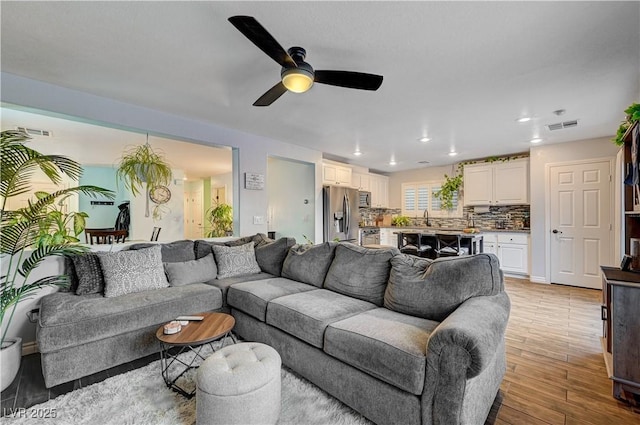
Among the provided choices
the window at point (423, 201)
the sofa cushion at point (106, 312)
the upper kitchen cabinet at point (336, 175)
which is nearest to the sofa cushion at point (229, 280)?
the sofa cushion at point (106, 312)

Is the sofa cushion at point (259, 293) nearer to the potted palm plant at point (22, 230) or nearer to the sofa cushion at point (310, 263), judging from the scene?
the sofa cushion at point (310, 263)

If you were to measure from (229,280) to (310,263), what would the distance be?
96cm

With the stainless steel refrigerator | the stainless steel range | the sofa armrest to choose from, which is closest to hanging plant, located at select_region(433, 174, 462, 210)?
the stainless steel range

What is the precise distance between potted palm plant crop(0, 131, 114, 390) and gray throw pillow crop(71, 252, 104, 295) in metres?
0.11

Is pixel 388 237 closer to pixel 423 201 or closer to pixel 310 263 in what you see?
pixel 423 201

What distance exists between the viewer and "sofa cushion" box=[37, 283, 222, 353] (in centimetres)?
206

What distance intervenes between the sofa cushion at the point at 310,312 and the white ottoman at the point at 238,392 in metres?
0.41

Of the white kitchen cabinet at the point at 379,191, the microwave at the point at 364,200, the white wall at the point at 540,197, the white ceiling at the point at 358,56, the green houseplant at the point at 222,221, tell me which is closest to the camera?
the white ceiling at the point at 358,56

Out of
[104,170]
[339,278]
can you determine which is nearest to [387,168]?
[339,278]

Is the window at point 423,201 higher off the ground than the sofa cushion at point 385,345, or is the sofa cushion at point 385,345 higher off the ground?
the window at point 423,201

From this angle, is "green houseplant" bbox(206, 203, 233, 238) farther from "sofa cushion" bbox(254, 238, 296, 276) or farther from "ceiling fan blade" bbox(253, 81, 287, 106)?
"ceiling fan blade" bbox(253, 81, 287, 106)

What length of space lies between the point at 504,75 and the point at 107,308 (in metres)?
3.83

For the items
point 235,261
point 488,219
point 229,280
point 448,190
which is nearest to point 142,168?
point 235,261

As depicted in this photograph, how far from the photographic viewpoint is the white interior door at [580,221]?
4.45 meters
